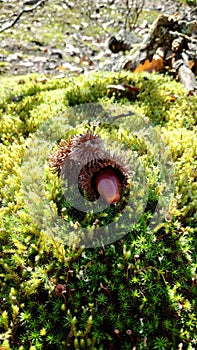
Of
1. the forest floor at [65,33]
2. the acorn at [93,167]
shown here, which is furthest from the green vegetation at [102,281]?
the forest floor at [65,33]

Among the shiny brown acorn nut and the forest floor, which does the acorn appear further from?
the forest floor

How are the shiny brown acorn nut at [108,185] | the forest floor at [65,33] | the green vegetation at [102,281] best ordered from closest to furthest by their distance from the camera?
the green vegetation at [102,281], the shiny brown acorn nut at [108,185], the forest floor at [65,33]

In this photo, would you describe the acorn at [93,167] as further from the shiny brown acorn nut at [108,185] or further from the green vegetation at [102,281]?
the green vegetation at [102,281]

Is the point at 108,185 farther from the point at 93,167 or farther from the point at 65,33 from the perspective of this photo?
the point at 65,33

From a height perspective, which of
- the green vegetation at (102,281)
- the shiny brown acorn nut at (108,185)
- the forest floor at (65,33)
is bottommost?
the green vegetation at (102,281)

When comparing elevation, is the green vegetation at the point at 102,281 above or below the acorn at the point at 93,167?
below

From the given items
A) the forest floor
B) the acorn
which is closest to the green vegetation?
the acorn

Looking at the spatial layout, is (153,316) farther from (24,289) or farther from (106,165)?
(106,165)
